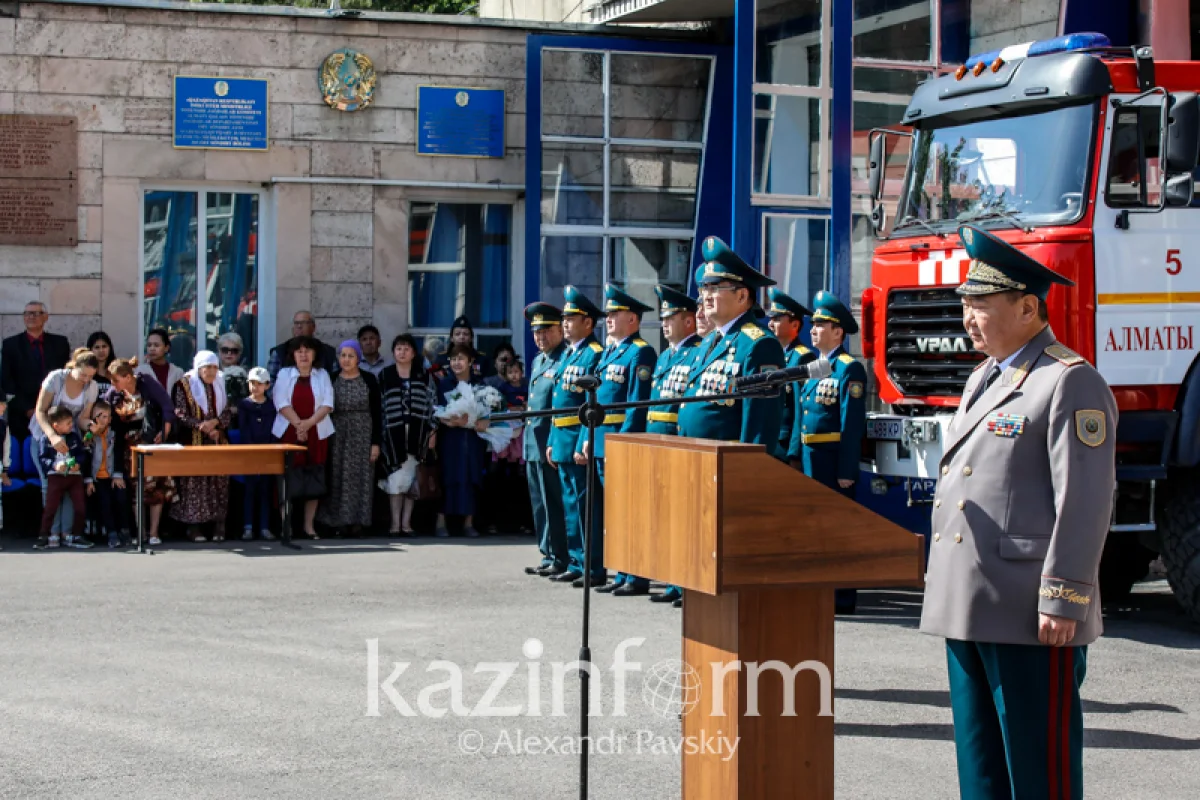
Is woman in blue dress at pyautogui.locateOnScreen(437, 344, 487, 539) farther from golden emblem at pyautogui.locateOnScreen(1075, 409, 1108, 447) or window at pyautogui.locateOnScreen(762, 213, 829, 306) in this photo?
golden emblem at pyautogui.locateOnScreen(1075, 409, 1108, 447)

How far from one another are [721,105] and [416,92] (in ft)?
9.64

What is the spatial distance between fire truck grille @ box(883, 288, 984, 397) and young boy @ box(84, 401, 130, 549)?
20.3 feet

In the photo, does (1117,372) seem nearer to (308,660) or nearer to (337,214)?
(308,660)

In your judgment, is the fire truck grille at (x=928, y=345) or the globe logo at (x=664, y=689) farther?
the fire truck grille at (x=928, y=345)

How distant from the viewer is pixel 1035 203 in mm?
8688

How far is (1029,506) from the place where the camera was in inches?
163

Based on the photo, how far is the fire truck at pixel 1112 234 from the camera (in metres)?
8.48

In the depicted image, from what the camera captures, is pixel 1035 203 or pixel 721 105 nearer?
pixel 1035 203

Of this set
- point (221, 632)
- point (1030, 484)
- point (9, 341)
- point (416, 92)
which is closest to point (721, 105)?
point (416, 92)

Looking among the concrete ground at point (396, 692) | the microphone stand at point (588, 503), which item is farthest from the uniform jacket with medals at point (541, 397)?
the microphone stand at point (588, 503)

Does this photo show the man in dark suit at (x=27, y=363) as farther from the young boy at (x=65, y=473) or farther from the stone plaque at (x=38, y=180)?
the stone plaque at (x=38, y=180)

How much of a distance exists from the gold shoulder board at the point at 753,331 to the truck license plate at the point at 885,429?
1.36 meters

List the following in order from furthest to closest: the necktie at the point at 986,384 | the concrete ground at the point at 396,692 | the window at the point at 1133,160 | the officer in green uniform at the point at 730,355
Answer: the window at the point at 1133,160 → the officer in green uniform at the point at 730,355 → the concrete ground at the point at 396,692 → the necktie at the point at 986,384

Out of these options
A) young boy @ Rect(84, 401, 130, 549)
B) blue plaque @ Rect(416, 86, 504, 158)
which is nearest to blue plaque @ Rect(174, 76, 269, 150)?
blue plaque @ Rect(416, 86, 504, 158)
